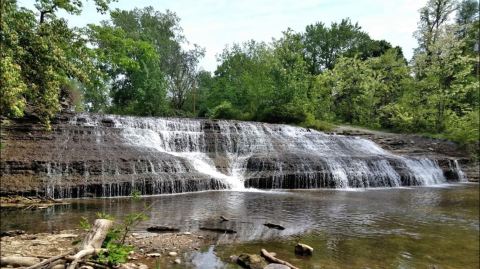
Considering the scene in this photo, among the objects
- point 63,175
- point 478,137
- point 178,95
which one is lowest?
point 63,175

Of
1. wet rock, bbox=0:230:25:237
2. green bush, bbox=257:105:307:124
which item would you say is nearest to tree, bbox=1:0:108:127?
wet rock, bbox=0:230:25:237

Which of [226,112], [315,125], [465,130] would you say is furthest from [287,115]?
[465,130]

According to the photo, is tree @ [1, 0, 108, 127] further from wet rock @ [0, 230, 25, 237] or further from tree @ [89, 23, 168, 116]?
tree @ [89, 23, 168, 116]

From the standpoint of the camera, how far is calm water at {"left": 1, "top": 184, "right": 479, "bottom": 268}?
6670 mm

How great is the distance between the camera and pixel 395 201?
1395cm

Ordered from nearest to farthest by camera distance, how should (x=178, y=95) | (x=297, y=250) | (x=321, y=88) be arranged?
1. (x=297, y=250)
2. (x=321, y=88)
3. (x=178, y=95)

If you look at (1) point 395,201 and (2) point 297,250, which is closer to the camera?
(2) point 297,250

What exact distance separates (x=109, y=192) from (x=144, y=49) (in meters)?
8.07

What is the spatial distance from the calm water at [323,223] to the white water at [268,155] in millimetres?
2632

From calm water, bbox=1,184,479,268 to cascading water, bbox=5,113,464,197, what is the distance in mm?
1360

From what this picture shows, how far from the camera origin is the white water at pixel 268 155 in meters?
17.8

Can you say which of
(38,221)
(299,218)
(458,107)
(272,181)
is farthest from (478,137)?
(38,221)

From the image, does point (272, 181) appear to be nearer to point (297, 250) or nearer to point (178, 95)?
point (297, 250)

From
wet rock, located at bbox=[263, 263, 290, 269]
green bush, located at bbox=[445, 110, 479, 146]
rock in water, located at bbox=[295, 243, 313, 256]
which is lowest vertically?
rock in water, located at bbox=[295, 243, 313, 256]
